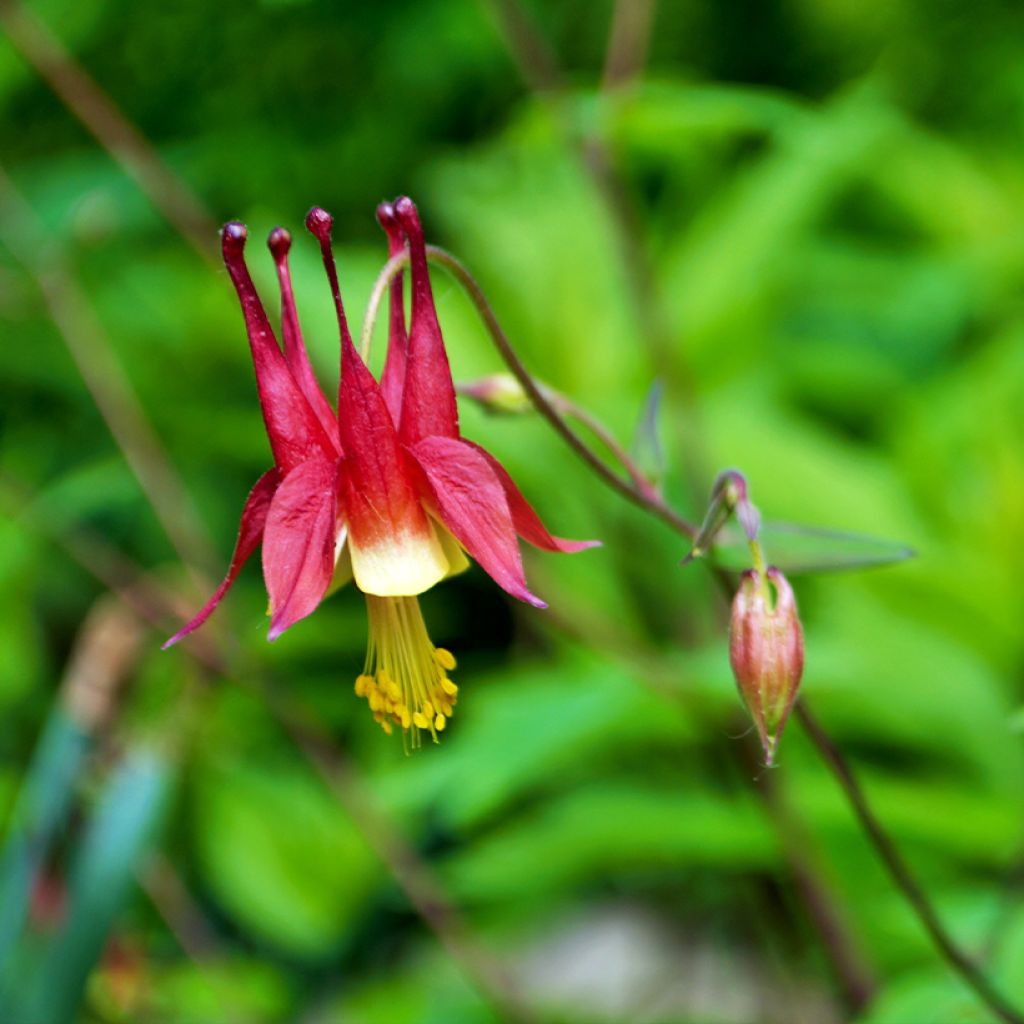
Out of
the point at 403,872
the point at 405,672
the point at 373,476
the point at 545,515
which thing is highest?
the point at 545,515

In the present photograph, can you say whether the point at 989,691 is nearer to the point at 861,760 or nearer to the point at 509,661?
the point at 861,760

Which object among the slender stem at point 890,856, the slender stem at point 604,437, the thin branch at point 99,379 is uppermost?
the thin branch at point 99,379

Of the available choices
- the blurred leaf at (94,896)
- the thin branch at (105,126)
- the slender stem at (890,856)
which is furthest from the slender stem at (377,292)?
the thin branch at (105,126)

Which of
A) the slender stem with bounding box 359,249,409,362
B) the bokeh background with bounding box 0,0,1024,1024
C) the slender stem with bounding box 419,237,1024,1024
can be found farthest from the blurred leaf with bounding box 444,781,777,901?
the slender stem with bounding box 359,249,409,362

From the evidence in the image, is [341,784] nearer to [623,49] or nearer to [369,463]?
[369,463]

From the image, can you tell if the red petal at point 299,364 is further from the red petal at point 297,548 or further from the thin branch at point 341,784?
the thin branch at point 341,784

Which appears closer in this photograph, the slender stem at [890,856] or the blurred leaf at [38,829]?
the slender stem at [890,856]

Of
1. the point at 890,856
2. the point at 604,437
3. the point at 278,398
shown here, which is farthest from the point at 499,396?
the point at 890,856
